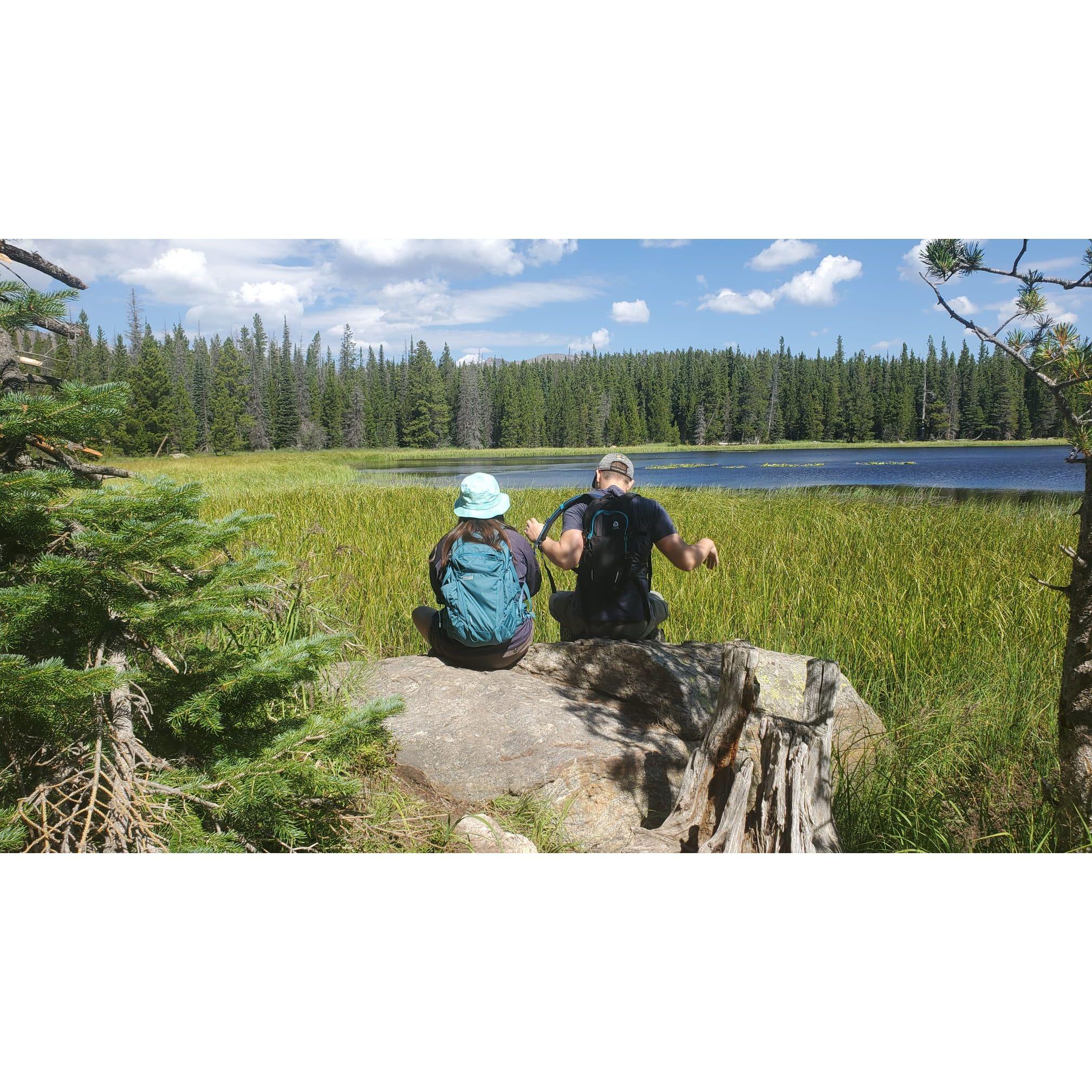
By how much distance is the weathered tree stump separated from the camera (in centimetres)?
236

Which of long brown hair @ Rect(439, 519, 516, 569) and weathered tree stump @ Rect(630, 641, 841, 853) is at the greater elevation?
→ long brown hair @ Rect(439, 519, 516, 569)

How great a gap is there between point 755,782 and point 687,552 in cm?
158

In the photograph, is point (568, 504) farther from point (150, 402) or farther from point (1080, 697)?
point (150, 402)

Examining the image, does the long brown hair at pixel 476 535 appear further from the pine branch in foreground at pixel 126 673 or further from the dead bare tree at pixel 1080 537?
the dead bare tree at pixel 1080 537

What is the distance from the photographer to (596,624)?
14.2ft

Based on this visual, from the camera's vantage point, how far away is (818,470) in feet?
102

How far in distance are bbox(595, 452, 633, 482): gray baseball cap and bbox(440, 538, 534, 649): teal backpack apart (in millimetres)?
797

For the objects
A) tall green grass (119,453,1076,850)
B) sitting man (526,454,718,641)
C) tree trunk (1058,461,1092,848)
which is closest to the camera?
tree trunk (1058,461,1092,848)

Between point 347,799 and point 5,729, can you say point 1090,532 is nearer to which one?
point 347,799

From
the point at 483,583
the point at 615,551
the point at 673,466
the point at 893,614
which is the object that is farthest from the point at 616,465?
the point at 673,466

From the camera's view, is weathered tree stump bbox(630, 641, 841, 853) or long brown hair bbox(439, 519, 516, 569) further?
long brown hair bbox(439, 519, 516, 569)

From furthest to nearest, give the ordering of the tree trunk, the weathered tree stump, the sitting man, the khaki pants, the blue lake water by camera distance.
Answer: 1. the blue lake water
2. the khaki pants
3. the sitting man
4. the weathered tree stump
5. the tree trunk

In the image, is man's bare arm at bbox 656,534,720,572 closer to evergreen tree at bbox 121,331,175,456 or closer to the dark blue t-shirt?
the dark blue t-shirt

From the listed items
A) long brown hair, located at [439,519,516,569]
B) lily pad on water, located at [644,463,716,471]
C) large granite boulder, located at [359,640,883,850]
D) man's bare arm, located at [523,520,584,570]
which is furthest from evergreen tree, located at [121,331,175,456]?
lily pad on water, located at [644,463,716,471]
